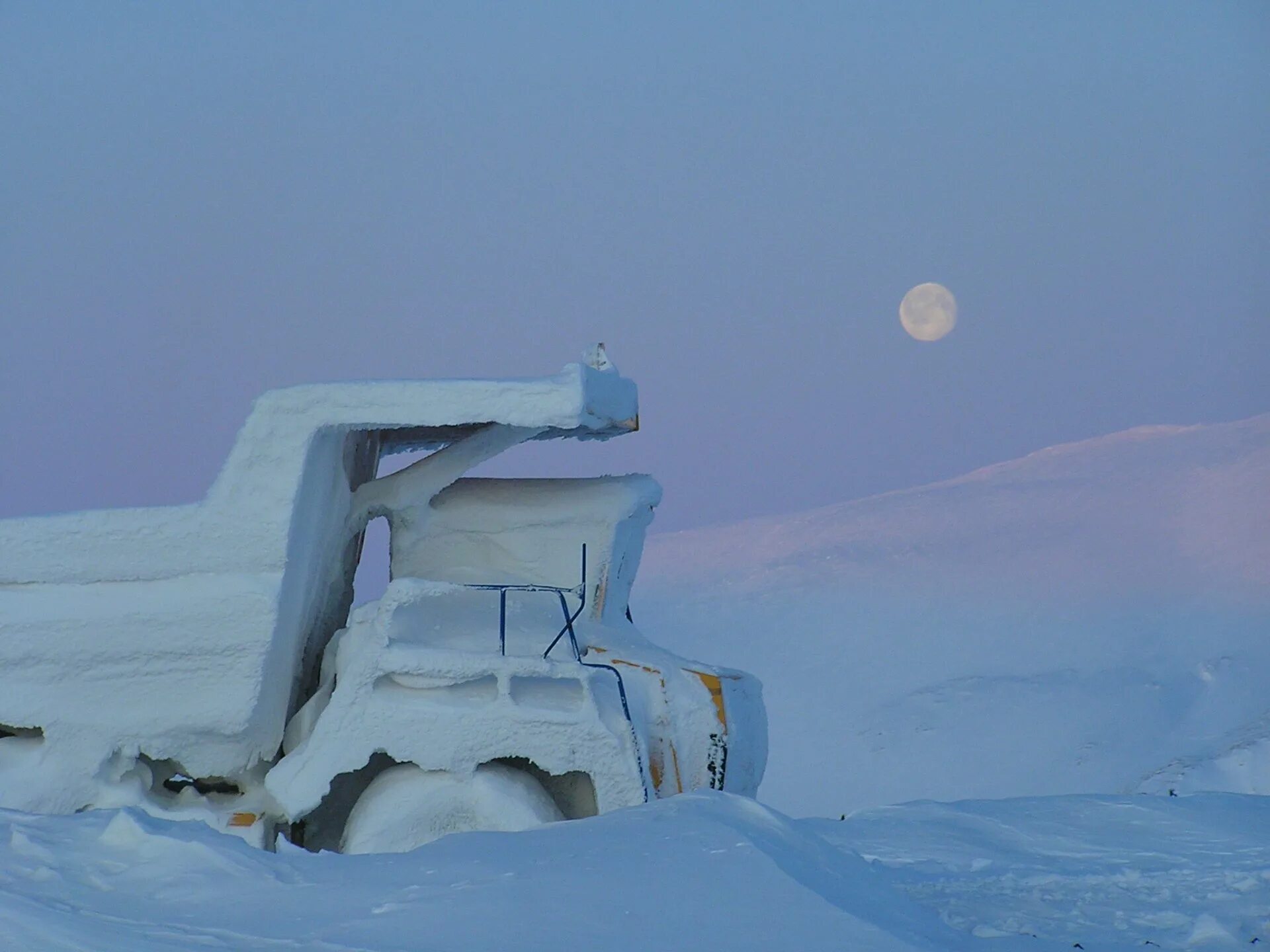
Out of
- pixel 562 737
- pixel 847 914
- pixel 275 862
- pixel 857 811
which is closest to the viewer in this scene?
pixel 847 914

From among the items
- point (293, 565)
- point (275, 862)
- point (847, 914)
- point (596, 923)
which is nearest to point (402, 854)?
point (275, 862)

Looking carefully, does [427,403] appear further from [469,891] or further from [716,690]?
[469,891]

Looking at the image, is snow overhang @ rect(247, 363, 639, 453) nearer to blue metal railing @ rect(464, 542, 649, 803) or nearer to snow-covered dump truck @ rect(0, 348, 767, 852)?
snow-covered dump truck @ rect(0, 348, 767, 852)

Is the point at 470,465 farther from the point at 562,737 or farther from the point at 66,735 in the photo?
the point at 66,735

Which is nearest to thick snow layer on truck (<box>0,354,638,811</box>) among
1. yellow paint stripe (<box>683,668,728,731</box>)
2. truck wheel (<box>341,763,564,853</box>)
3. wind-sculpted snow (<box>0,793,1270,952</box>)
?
truck wheel (<box>341,763,564,853</box>)

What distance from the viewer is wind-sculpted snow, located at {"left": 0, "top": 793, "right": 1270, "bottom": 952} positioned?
10.5 feet

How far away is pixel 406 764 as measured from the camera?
220 inches

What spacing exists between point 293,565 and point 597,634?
1256 millimetres

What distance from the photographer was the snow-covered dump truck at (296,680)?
213 inches

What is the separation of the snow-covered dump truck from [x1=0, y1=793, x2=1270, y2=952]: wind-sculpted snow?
3.43 ft

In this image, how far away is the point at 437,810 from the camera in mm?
5387

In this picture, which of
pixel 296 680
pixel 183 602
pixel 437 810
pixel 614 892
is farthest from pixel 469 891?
pixel 296 680

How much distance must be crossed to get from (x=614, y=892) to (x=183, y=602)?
2.59 metres

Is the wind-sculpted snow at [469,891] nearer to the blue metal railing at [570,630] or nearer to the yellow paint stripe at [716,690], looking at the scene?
the blue metal railing at [570,630]
